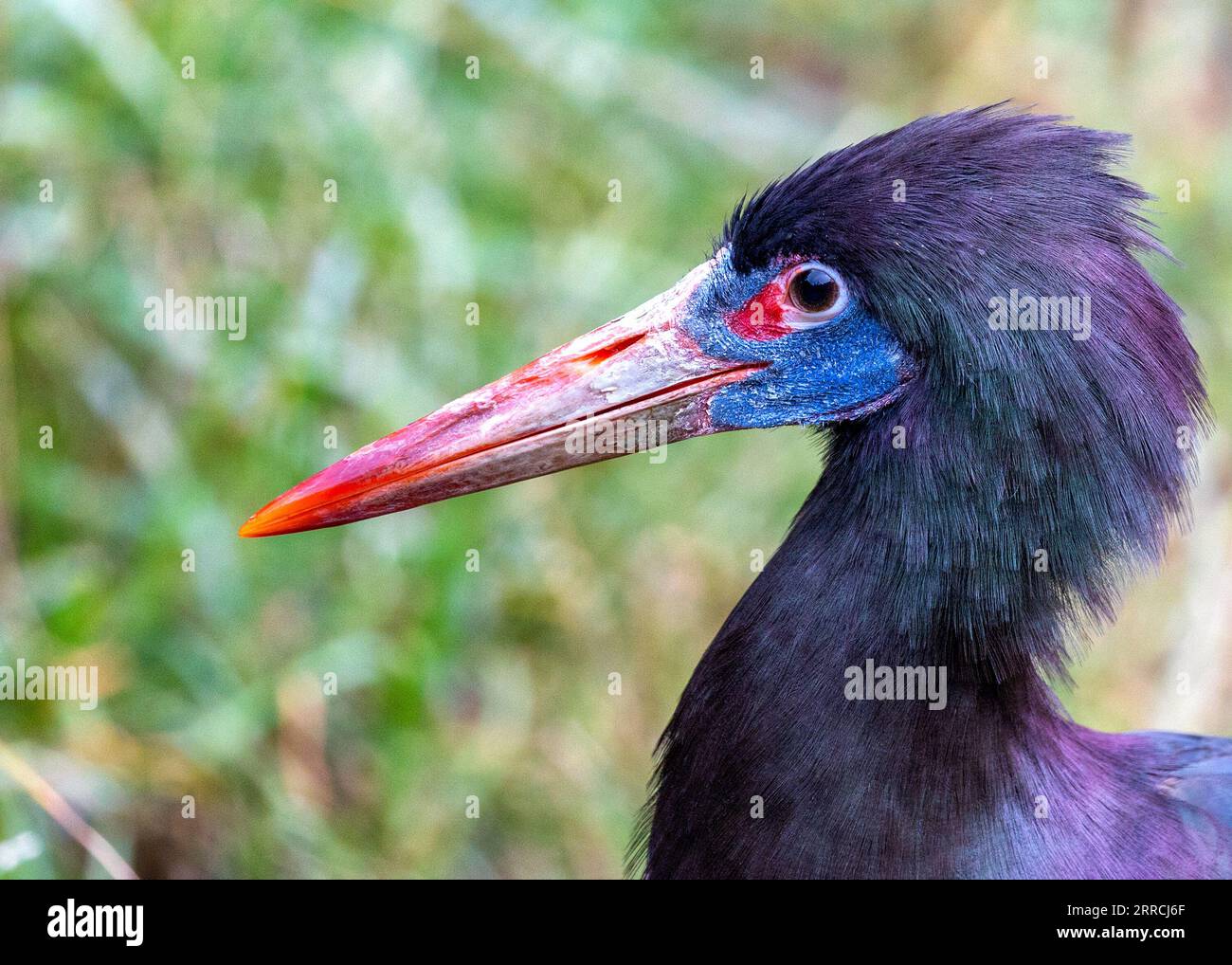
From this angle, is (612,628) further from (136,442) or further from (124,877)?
(124,877)

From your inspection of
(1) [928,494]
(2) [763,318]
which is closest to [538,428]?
(2) [763,318]

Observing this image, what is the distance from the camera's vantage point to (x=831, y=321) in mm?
2381

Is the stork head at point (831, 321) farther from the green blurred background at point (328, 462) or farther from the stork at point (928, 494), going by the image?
the green blurred background at point (328, 462)

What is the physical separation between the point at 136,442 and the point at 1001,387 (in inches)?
97.8

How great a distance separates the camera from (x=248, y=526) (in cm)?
254

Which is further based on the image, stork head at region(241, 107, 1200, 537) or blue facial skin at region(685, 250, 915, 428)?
blue facial skin at region(685, 250, 915, 428)

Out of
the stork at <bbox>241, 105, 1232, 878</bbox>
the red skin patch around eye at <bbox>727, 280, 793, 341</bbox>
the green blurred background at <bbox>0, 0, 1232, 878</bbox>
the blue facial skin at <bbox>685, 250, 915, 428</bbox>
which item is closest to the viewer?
the stork at <bbox>241, 105, 1232, 878</bbox>

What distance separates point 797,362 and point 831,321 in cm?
11

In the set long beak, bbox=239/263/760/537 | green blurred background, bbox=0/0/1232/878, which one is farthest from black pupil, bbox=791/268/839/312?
Answer: green blurred background, bbox=0/0/1232/878

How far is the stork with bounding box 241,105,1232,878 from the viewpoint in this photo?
2189 mm

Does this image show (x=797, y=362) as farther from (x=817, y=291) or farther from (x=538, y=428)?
(x=538, y=428)

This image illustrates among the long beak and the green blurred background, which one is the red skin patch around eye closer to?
the long beak
